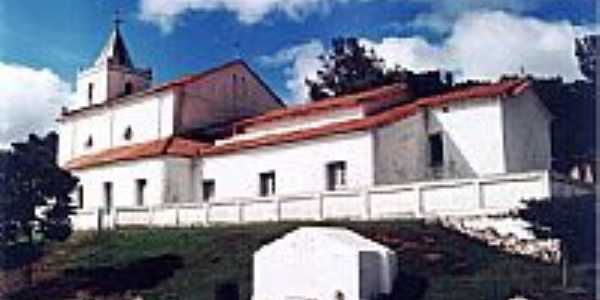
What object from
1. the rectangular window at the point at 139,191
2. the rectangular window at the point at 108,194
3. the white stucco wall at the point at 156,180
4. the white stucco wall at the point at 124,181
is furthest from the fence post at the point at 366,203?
the rectangular window at the point at 108,194

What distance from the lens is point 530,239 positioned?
12.6m

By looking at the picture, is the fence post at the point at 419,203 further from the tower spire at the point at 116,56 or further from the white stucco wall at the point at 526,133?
the tower spire at the point at 116,56

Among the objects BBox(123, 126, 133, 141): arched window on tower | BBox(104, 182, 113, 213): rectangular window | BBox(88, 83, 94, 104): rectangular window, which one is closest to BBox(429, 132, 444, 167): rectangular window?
BBox(104, 182, 113, 213): rectangular window

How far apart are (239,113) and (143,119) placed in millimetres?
2397

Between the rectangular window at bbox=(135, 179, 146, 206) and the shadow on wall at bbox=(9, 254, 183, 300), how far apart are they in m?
7.96

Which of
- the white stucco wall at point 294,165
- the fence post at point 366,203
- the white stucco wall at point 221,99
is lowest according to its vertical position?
the fence post at point 366,203

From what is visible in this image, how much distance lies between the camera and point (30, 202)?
14797 millimetres

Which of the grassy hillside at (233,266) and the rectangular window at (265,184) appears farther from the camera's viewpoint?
the rectangular window at (265,184)

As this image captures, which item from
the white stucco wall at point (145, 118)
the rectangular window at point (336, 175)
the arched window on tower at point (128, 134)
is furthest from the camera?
the arched window on tower at point (128, 134)

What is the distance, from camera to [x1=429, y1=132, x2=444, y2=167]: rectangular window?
18.4 metres

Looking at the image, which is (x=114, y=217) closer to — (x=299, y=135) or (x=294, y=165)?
(x=294, y=165)

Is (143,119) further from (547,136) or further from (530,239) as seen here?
(530,239)

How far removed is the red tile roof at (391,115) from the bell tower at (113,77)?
8446 millimetres

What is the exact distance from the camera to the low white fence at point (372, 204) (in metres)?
13.3
